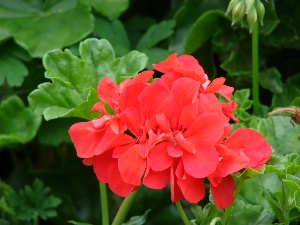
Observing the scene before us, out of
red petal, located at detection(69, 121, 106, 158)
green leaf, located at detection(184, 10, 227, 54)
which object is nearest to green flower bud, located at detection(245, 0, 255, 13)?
red petal, located at detection(69, 121, 106, 158)

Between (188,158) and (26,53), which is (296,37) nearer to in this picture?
(26,53)

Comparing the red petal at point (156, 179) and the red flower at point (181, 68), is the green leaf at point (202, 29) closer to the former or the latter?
the red flower at point (181, 68)

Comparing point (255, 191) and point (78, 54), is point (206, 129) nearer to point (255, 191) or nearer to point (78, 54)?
point (255, 191)

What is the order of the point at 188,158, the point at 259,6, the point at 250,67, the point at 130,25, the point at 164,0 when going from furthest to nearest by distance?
the point at 164,0, the point at 130,25, the point at 250,67, the point at 259,6, the point at 188,158

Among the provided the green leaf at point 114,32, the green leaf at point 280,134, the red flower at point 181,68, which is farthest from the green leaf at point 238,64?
the red flower at point 181,68

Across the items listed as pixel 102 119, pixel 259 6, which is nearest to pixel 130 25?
pixel 259 6

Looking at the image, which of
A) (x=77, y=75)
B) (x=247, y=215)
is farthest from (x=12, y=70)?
(x=247, y=215)
